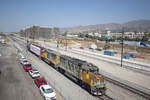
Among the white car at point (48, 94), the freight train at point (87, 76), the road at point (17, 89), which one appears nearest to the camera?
the white car at point (48, 94)

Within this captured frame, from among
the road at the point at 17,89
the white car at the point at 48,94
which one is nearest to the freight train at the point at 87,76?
the white car at the point at 48,94

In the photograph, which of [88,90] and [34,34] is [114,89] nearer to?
[88,90]

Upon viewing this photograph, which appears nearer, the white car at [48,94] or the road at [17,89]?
the white car at [48,94]

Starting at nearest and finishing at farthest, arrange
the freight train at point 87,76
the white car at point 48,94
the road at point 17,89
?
the white car at point 48,94
the freight train at point 87,76
the road at point 17,89

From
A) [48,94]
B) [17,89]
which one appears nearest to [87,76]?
[48,94]

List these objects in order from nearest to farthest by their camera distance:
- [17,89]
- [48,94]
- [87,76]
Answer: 1. [48,94]
2. [87,76]
3. [17,89]

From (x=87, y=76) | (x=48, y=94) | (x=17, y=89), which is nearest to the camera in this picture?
(x=48, y=94)

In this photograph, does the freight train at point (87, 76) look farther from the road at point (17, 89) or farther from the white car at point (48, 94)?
the road at point (17, 89)

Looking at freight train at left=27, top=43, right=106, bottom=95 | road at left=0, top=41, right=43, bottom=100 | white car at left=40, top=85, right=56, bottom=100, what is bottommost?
road at left=0, top=41, right=43, bottom=100

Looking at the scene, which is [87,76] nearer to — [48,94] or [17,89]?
[48,94]

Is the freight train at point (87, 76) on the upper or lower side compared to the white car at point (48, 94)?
upper

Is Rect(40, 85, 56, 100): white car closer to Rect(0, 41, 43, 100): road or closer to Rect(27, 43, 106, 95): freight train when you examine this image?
Rect(0, 41, 43, 100): road

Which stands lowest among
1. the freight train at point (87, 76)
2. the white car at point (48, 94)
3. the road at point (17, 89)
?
the road at point (17, 89)

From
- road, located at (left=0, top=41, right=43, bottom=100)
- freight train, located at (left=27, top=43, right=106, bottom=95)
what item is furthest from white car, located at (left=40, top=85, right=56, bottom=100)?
freight train, located at (left=27, top=43, right=106, bottom=95)
